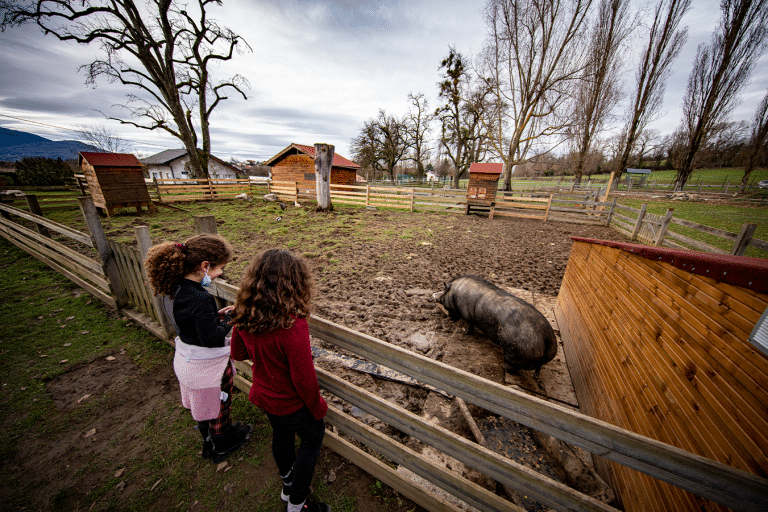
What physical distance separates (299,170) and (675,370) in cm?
2235

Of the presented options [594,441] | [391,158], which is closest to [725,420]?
[594,441]

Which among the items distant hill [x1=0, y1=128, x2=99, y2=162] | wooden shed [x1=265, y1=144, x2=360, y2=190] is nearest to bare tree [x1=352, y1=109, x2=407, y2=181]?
wooden shed [x1=265, y1=144, x2=360, y2=190]

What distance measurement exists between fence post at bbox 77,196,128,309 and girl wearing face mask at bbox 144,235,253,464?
8.43 feet

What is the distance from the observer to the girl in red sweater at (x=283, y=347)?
138cm

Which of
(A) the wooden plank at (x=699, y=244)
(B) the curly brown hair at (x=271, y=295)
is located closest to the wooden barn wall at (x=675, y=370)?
(B) the curly brown hair at (x=271, y=295)

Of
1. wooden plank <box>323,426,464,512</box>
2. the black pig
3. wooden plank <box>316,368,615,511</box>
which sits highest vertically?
wooden plank <box>316,368,615,511</box>

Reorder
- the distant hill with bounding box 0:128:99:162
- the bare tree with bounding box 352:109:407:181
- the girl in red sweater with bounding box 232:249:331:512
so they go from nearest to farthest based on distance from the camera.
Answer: the girl in red sweater with bounding box 232:249:331:512 < the bare tree with bounding box 352:109:407:181 < the distant hill with bounding box 0:128:99:162

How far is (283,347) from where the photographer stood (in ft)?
4.62

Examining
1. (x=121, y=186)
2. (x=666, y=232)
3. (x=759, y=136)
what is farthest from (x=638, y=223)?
(x=759, y=136)

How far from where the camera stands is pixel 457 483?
1.61 m

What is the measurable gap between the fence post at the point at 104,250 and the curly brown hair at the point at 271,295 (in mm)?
3350

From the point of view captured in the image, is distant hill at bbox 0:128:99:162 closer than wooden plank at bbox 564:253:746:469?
No

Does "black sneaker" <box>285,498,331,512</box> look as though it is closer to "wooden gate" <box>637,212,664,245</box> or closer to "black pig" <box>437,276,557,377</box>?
"black pig" <box>437,276,557,377</box>

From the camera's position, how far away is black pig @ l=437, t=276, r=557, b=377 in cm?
298
